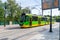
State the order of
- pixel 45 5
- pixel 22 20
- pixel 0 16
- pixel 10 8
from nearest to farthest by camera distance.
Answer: pixel 45 5 < pixel 22 20 < pixel 0 16 < pixel 10 8

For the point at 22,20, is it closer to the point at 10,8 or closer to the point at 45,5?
the point at 45,5

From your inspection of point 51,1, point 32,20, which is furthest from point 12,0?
point 51,1

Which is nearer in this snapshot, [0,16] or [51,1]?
[51,1]

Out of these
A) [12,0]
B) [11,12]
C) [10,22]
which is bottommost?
[10,22]

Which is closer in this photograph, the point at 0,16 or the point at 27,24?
the point at 27,24

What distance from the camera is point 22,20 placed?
3020 cm

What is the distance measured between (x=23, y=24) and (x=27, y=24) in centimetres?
89

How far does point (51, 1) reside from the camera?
16391 mm

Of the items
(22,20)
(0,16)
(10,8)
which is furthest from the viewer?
(10,8)

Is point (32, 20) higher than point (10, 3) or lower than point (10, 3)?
lower

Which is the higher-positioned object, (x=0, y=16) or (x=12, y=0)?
(x=12, y=0)

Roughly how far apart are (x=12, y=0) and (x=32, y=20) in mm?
29916

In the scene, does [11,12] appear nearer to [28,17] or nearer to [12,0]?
[12,0]

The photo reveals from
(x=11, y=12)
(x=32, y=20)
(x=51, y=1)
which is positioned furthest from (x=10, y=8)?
(x=51, y=1)
